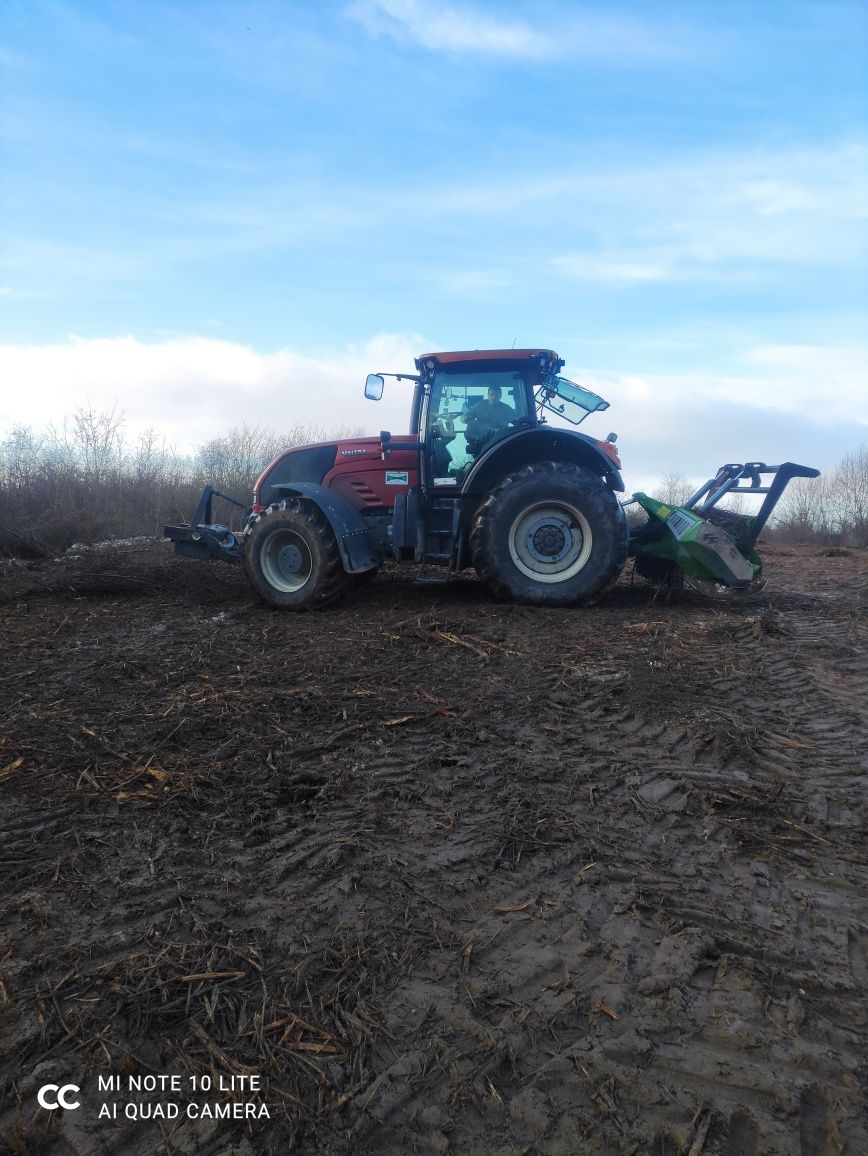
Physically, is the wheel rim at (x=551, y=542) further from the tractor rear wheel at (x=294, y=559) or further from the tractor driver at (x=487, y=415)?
the tractor rear wheel at (x=294, y=559)

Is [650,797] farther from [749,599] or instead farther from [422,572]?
[422,572]

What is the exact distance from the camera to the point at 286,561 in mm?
7730

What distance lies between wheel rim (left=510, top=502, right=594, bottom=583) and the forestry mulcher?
1 centimetres

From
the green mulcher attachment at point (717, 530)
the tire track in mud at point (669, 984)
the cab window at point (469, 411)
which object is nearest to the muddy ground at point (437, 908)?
the tire track in mud at point (669, 984)

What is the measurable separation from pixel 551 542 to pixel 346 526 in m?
1.99

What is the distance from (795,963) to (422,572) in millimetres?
8015

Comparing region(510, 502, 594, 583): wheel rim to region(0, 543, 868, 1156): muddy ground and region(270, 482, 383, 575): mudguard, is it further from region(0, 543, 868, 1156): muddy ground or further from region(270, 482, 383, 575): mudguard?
region(0, 543, 868, 1156): muddy ground

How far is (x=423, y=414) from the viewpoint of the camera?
7.61 m

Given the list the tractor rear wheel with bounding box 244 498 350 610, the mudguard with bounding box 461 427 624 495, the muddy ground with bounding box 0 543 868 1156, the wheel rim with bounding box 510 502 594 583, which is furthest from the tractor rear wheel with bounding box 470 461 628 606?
the muddy ground with bounding box 0 543 868 1156

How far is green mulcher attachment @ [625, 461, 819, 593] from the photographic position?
23.1 feet

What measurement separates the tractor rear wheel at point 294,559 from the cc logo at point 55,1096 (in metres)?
5.71

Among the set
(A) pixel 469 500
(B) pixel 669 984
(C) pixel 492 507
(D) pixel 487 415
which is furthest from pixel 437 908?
(D) pixel 487 415

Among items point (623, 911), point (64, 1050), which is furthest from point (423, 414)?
point (64, 1050)

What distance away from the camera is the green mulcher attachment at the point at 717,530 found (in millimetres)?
7051
